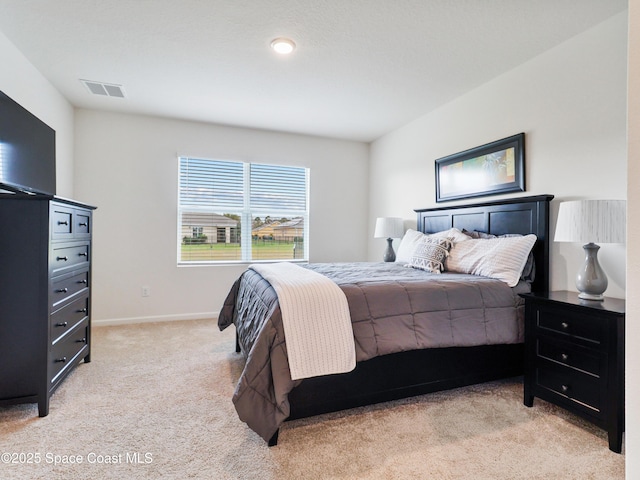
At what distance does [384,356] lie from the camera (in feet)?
6.62

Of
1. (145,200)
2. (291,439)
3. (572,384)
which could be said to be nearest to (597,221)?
(572,384)

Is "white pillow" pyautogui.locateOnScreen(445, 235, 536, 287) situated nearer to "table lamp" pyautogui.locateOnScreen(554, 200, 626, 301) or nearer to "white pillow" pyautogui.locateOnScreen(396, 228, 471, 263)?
"white pillow" pyautogui.locateOnScreen(396, 228, 471, 263)

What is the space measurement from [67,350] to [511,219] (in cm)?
347

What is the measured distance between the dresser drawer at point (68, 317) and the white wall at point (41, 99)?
55.3 inches

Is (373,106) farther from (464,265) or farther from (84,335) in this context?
(84,335)

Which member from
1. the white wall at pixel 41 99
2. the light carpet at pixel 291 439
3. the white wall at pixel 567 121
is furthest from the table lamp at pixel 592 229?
the white wall at pixel 41 99

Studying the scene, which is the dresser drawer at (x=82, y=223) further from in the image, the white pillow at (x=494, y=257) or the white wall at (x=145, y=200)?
the white pillow at (x=494, y=257)

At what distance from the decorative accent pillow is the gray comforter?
398 millimetres

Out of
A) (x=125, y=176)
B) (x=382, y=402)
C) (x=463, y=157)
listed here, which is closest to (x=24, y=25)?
(x=125, y=176)

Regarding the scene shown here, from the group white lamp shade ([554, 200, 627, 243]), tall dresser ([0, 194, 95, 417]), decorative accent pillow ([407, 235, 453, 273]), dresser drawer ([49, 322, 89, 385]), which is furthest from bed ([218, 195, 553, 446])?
tall dresser ([0, 194, 95, 417])

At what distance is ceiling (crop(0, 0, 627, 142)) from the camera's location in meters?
2.11

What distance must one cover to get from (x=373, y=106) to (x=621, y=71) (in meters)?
2.07

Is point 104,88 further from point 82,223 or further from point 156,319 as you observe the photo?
point 156,319

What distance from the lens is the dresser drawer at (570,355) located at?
1763mm
